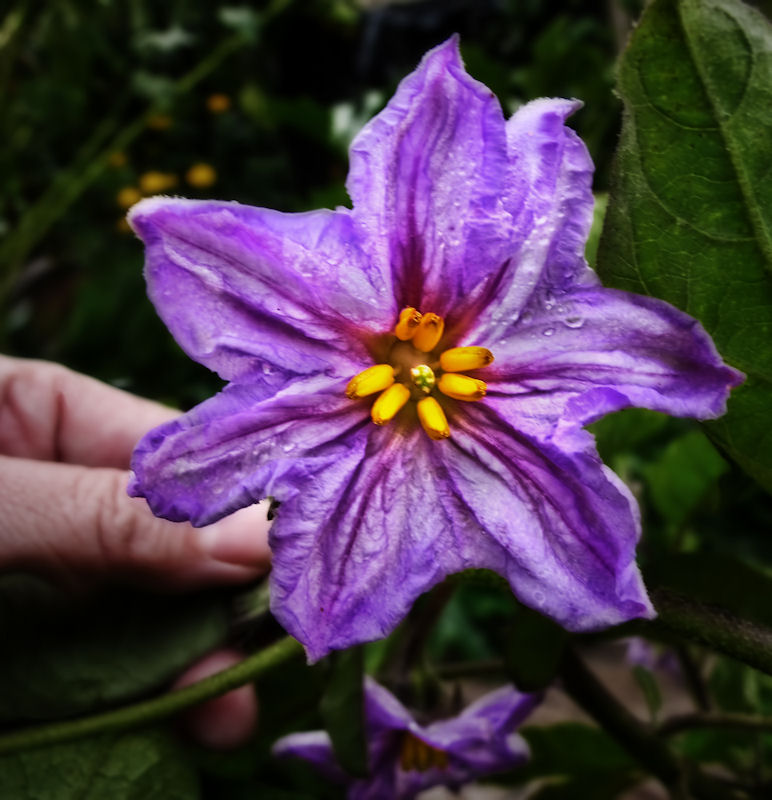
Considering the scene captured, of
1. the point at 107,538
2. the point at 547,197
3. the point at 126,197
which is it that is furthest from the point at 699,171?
the point at 126,197

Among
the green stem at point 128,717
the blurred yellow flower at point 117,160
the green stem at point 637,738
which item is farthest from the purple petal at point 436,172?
the blurred yellow flower at point 117,160

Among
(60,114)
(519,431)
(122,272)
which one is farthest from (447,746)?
(60,114)

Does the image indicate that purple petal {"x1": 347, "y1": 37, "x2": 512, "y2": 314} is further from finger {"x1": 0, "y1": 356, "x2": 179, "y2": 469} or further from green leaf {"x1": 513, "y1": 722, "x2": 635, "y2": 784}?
green leaf {"x1": 513, "y1": 722, "x2": 635, "y2": 784}

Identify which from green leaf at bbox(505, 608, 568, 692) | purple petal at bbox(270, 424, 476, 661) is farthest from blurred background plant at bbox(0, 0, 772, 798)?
purple petal at bbox(270, 424, 476, 661)

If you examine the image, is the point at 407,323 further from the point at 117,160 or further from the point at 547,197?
the point at 117,160

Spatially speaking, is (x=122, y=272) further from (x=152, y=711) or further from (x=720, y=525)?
(x=720, y=525)

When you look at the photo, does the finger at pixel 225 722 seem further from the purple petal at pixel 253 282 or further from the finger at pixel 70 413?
the purple petal at pixel 253 282
